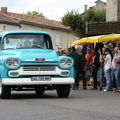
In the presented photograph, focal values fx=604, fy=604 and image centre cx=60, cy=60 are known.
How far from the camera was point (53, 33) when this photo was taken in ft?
285

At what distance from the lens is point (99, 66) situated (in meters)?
24.5

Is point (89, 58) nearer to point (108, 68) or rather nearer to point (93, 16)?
point (108, 68)

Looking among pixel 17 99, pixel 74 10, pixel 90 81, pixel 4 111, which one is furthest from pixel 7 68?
pixel 74 10

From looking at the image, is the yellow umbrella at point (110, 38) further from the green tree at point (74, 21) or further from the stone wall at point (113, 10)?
the green tree at point (74, 21)

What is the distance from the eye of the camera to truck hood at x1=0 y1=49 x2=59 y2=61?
1775 cm

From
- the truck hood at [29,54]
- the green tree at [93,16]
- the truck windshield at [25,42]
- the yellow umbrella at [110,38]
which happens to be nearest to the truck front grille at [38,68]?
the truck hood at [29,54]

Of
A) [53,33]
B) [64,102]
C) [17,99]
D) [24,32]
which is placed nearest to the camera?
[64,102]

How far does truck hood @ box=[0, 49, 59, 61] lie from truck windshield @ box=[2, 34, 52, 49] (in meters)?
0.42

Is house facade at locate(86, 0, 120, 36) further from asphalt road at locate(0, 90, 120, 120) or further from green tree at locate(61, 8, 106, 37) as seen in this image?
green tree at locate(61, 8, 106, 37)

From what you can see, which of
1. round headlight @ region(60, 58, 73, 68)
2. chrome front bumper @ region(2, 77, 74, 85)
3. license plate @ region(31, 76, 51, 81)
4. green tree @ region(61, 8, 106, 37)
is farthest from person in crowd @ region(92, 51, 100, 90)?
green tree @ region(61, 8, 106, 37)

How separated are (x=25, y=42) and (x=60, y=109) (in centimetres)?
500

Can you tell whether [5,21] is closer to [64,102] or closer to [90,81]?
[90,81]

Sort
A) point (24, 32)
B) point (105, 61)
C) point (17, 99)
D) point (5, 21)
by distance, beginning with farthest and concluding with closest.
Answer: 1. point (5, 21)
2. point (105, 61)
3. point (24, 32)
4. point (17, 99)

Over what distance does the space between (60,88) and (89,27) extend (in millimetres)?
15561
